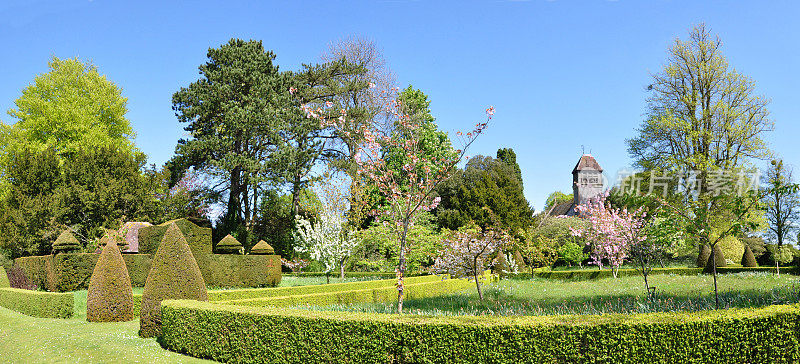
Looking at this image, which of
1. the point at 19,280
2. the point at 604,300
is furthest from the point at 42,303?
the point at 604,300

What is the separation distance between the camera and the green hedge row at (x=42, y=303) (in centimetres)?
1350

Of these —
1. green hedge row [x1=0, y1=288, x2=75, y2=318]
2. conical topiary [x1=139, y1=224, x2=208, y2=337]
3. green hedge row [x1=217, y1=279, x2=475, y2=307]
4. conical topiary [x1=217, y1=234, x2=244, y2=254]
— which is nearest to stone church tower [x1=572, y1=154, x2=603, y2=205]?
green hedge row [x1=217, y1=279, x2=475, y2=307]

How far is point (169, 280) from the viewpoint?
10.2m

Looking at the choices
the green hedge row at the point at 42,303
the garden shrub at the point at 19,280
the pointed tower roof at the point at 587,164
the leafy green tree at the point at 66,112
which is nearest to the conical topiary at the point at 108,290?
the green hedge row at the point at 42,303

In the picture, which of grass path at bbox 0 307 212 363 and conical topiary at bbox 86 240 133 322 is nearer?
grass path at bbox 0 307 212 363

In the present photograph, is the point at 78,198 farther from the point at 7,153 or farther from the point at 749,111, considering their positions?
the point at 749,111

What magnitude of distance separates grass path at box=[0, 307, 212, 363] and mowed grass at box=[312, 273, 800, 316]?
4432 millimetres

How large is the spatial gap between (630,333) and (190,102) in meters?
26.0

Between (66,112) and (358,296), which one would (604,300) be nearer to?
(358,296)

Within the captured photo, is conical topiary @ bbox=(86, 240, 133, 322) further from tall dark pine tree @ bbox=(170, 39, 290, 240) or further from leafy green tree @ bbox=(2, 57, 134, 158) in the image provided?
leafy green tree @ bbox=(2, 57, 134, 158)

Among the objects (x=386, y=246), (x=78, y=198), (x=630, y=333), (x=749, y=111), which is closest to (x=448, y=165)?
(x=630, y=333)

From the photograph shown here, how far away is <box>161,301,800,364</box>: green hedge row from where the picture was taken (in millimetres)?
5898

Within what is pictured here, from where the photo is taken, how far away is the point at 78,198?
24.7 metres

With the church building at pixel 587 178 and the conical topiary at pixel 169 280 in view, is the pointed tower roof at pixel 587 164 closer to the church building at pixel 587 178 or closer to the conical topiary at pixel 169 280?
the church building at pixel 587 178
